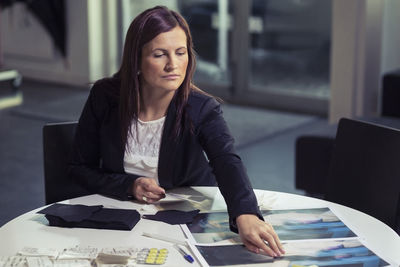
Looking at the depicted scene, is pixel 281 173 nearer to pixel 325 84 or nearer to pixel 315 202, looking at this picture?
pixel 325 84

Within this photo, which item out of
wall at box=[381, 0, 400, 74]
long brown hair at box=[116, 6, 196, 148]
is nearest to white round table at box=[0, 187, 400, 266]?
long brown hair at box=[116, 6, 196, 148]

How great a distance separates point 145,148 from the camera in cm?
238

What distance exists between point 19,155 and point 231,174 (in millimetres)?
3344

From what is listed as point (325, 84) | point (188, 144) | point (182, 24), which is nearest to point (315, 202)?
point (188, 144)

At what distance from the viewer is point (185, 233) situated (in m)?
1.97

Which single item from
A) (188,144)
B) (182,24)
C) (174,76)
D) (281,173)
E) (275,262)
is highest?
(182,24)

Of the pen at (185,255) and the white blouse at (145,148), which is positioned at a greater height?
the white blouse at (145,148)

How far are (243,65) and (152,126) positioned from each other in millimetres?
4496

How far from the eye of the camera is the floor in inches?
174

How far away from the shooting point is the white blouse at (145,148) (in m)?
2.37

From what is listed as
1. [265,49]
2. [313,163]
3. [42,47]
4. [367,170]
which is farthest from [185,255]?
[42,47]

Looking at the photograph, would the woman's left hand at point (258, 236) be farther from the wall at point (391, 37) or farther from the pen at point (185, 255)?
the wall at point (391, 37)

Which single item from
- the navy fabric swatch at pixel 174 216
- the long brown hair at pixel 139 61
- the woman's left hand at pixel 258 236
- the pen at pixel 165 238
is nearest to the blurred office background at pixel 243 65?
the long brown hair at pixel 139 61

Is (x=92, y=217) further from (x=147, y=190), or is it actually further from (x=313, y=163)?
(x=313, y=163)
